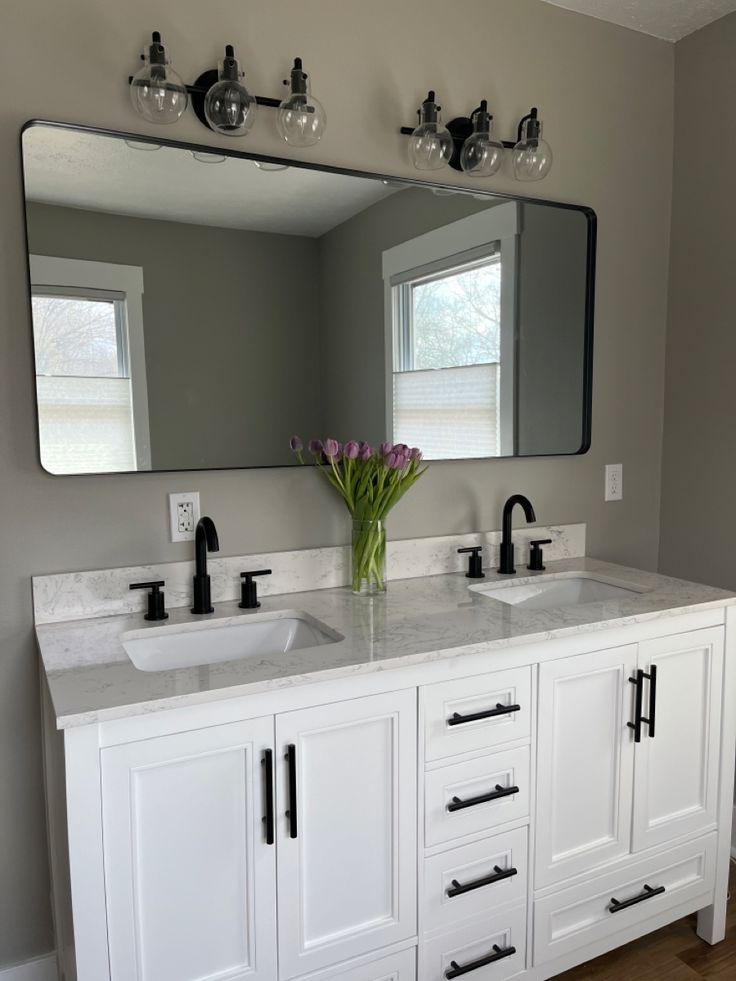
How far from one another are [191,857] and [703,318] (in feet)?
7.04

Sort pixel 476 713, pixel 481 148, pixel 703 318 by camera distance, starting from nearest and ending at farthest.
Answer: pixel 476 713 → pixel 481 148 → pixel 703 318

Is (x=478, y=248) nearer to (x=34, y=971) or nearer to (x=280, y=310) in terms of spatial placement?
(x=280, y=310)

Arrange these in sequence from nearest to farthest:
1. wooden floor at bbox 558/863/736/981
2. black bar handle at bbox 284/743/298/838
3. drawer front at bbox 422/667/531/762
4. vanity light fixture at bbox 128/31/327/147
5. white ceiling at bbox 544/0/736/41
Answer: black bar handle at bbox 284/743/298/838
drawer front at bbox 422/667/531/762
vanity light fixture at bbox 128/31/327/147
wooden floor at bbox 558/863/736/981
white ceiling at bbox 544/0/736/41

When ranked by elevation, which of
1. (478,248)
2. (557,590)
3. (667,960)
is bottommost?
(667,960)

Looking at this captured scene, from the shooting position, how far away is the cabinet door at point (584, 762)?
1.69 meters

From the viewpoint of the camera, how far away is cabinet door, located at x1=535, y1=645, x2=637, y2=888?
1.69 m

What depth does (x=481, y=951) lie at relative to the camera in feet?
5.45

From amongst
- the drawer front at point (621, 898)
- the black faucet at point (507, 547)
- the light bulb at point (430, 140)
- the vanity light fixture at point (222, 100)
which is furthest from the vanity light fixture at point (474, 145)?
the drawer front at point (621, 898)

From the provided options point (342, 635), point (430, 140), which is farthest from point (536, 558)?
point (430, 140)

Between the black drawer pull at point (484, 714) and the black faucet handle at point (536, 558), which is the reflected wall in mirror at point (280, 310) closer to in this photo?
the black faucet handle at point (536, 558)

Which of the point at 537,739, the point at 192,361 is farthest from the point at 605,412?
the point at 192,361

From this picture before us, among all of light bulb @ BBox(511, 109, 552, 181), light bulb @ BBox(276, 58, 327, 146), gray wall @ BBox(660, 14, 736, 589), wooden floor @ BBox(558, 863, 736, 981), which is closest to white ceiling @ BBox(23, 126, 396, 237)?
light bulb @ BBox(276, 58, 327, 146)

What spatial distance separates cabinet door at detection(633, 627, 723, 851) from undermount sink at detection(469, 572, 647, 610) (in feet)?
0.78

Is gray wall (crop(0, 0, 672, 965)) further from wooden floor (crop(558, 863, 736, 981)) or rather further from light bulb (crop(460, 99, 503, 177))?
wooden floor (crop(558, 863, 736, 981))
